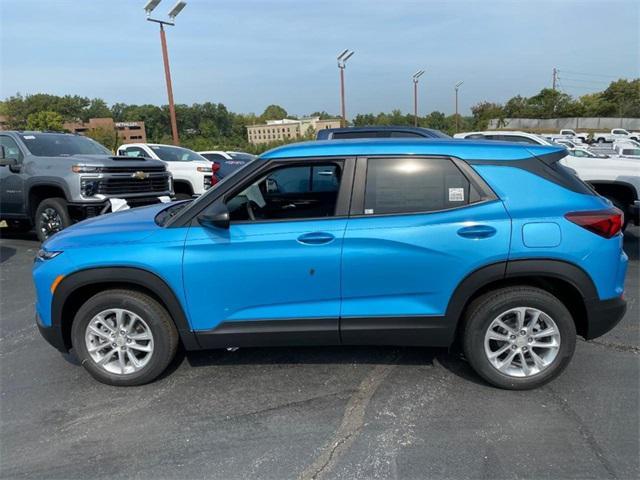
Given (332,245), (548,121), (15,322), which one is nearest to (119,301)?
(332,245)

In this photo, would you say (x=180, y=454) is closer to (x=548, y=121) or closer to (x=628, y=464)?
(x=628, y=464)

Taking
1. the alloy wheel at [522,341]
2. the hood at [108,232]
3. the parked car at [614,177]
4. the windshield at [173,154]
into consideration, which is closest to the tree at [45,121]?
the windshield at [173,154]

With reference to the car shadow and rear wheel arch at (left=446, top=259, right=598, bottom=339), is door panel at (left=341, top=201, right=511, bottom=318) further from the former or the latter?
the car shadow

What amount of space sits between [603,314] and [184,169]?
395 inches

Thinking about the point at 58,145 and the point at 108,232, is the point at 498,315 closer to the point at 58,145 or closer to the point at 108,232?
the point at 108,232

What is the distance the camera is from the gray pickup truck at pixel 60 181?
7336 millimetres

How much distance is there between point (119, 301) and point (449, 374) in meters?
2.43

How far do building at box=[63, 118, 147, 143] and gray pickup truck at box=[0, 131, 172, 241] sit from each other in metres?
95.6

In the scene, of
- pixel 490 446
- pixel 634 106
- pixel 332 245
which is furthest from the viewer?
pixel 634 106

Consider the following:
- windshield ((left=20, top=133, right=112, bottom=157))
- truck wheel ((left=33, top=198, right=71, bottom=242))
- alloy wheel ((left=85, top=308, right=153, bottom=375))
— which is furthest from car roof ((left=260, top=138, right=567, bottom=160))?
windshield ((left=20, top=133, right=112, bottom=157))

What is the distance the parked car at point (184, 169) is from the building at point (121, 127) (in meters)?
91.9

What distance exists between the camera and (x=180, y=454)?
2.66 meters

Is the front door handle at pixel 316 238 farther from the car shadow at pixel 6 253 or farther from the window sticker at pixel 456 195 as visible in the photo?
the car shadow at pixel 6 253

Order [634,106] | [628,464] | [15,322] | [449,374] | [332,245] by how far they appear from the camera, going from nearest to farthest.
→ [628,464], [332,245], [449,374], [15,322], [634,106]
